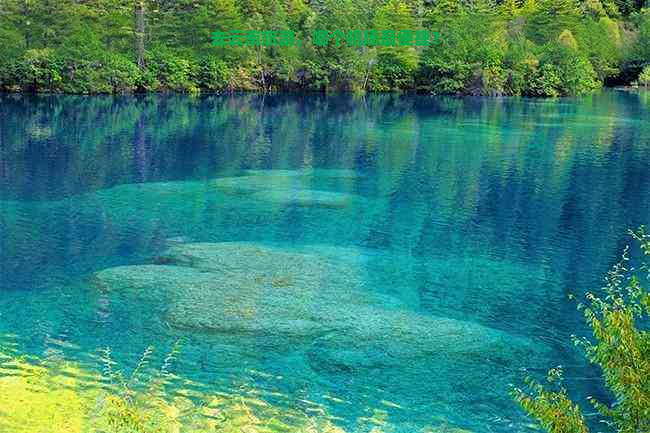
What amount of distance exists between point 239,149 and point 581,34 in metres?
67.7

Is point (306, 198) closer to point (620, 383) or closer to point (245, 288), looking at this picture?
point (245, 288)

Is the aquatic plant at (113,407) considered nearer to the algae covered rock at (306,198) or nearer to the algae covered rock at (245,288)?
the algae covered rock at (245,288)

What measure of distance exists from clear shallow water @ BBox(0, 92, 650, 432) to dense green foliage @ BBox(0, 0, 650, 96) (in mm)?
22431

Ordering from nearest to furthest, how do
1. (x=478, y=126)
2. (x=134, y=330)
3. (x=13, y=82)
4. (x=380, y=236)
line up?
1. (x=134, y=330)
2. (x=380, y=236)
3. (x=478, y=126)
4. (x=13, y=82)

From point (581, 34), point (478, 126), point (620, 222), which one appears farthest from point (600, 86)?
point (620, 222)

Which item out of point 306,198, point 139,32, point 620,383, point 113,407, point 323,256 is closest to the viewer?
point 620,383

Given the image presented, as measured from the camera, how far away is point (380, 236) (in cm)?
2448

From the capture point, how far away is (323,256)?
2175cm

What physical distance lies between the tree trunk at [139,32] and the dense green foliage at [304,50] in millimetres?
106

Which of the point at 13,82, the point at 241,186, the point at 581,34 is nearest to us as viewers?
the point at 241,186

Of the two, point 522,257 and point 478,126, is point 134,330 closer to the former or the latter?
point 522,257

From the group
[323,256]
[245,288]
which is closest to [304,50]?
[323,256]

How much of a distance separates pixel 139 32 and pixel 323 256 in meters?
56.9

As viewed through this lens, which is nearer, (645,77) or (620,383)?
(620,383)
